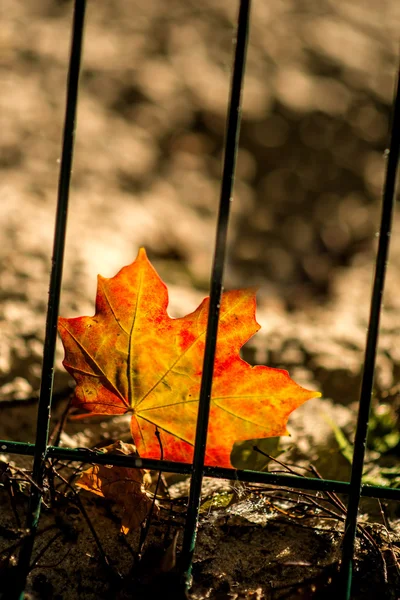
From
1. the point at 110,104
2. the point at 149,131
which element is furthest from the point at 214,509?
the point at 110,104

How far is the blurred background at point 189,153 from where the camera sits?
2.46 m

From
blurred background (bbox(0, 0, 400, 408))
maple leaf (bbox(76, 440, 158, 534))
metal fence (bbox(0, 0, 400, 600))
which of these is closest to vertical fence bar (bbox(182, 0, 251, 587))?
metal fence (bbox(0, 0, 400, 600))

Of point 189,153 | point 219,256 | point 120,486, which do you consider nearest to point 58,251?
point 219,256

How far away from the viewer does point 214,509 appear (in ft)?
3.59

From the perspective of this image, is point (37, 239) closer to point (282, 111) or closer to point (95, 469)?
point (95, 469)

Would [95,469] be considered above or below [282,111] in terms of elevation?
below

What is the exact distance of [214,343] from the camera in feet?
2.98

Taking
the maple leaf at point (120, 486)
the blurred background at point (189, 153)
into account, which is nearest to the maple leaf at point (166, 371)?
the maple leaf at point (120, 486)

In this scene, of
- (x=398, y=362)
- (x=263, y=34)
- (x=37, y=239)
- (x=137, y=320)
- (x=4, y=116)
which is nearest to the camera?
(x=137, y=320)

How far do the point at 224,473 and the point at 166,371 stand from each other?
198mm

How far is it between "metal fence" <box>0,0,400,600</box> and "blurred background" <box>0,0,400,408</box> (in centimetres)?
68

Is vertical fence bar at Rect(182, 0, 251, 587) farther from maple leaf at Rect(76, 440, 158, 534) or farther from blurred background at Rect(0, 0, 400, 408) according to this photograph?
blurred background at Rect(0, 0, 400, 408)

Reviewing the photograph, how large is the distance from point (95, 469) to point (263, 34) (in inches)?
181

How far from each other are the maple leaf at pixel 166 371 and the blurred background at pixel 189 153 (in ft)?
2.06
